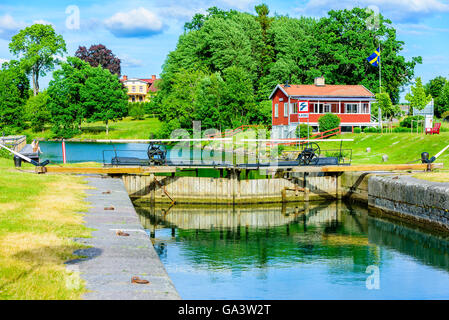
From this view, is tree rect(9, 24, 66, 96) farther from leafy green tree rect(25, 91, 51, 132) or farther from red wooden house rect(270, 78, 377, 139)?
red wooden house rect(270, 78, 377, 139)

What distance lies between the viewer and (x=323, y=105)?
6312 cm

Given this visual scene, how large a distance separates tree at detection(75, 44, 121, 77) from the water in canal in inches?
4000

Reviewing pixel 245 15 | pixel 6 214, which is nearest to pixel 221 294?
pixel 6 214

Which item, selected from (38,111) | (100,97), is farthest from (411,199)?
(38,111)

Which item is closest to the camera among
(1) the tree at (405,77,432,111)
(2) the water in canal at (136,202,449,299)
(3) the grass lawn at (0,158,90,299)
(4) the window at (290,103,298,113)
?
(3) the grass lawn at (0,158,90,299)

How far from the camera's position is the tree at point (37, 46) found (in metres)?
106

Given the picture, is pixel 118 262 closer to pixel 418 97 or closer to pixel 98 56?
pixel 418 97

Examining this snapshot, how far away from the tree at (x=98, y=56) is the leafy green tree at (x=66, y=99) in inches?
1191

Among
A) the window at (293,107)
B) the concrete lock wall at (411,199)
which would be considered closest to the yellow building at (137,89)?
the window at (293,107)

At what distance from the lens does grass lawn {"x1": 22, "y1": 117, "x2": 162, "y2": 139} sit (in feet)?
307

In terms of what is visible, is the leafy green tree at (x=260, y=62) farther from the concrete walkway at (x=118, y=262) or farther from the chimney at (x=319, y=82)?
the concrete walkway at (x=118, y=262)

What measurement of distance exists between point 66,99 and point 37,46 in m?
17.7

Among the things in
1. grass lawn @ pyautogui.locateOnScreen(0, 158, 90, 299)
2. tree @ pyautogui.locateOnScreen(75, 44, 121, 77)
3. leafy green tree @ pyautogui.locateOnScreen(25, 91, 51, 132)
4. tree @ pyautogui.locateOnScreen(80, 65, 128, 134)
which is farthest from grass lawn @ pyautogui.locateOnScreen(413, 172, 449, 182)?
tree @ pyautogui.locateOnScreen(75, 44, 121, 77)
